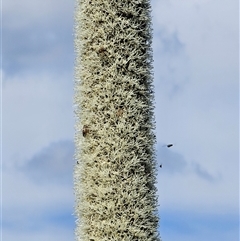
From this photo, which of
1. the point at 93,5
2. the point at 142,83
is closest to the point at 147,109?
the point at 142,83

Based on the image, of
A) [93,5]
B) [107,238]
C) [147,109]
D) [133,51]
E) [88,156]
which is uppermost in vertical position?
[93,5]

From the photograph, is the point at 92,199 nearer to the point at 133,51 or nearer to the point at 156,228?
the point at 156,228

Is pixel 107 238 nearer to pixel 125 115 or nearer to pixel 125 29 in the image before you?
pixel 125 115

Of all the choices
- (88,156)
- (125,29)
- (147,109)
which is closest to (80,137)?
(88,156)

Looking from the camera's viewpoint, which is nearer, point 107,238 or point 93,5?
point 107,238

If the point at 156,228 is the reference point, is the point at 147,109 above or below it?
above

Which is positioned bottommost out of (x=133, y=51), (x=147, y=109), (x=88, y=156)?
(x=88, y=156)
